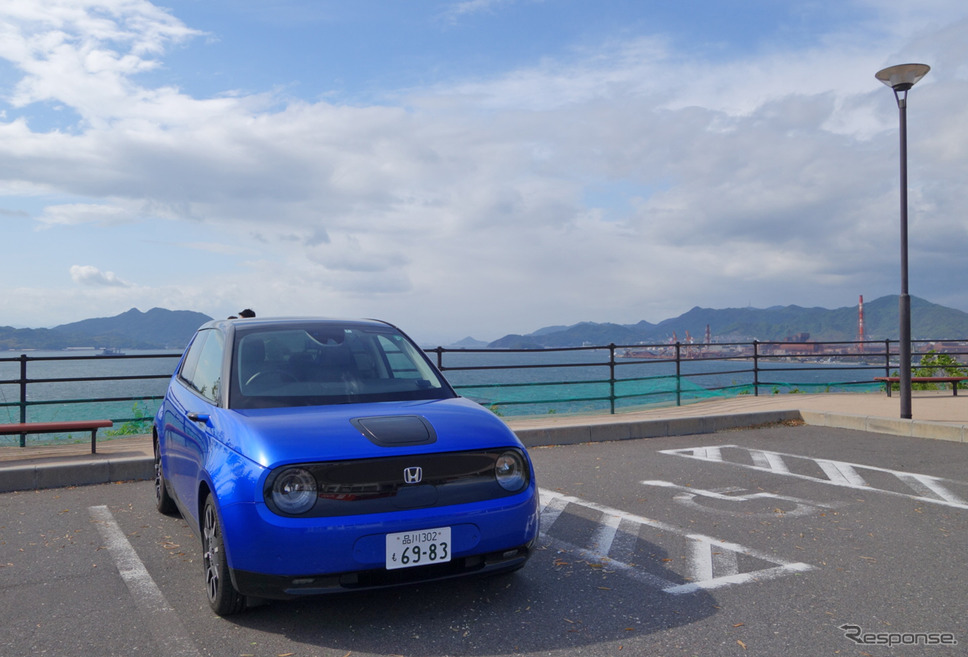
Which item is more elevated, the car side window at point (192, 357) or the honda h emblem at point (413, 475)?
the car side window at point (192, 357)

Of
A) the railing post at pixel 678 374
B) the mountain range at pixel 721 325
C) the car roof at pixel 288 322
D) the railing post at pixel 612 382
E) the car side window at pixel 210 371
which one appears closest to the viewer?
the car side window at pixel 210 371

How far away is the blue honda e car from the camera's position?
3479mm

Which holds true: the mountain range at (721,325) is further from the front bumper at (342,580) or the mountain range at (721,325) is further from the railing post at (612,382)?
the front bumper at (342,580)

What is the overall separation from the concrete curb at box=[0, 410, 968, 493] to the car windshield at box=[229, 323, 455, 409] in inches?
162

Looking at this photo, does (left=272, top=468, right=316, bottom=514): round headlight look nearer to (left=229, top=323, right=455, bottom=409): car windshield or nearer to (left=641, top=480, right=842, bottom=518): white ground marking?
(left=229, top=323, right=455, bottom=409): car windshield

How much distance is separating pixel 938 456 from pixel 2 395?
12.8 m

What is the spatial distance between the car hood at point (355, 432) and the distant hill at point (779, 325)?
314 ft

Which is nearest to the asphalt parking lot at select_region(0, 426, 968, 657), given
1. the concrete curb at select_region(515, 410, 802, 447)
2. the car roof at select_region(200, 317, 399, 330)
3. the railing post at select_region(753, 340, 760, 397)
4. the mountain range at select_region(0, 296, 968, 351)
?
the car roof at select_region(200, 317, 399, 330)

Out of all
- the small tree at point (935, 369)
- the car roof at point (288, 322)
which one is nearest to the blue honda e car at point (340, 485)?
the car roof at point (288, 322)

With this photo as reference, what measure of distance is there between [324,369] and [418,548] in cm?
146

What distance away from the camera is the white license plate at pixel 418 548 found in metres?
3.52

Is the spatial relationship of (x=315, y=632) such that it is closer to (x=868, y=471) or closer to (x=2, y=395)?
(x=868, y=471)

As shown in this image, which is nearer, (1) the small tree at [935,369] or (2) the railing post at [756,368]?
(2) the railing post at [756,368]

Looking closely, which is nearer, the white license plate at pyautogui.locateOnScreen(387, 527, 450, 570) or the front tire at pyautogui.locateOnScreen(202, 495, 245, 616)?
the white license plate at pyautogui.locateOnScreen(387, 527, 450, 570)
